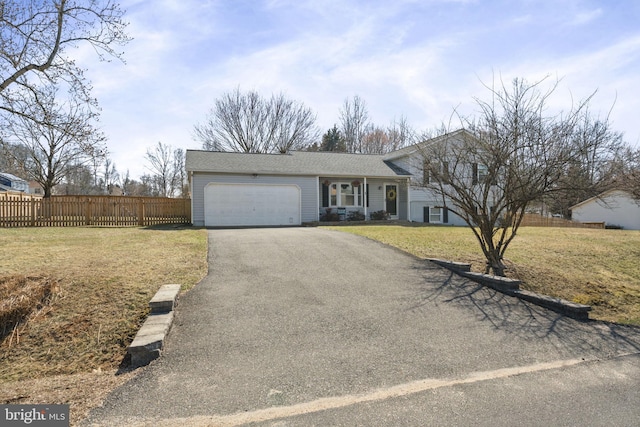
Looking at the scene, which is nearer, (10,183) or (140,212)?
(140,212)

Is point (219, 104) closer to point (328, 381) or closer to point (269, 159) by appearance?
point (269, 159)

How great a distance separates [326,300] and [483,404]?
2905 millimetres

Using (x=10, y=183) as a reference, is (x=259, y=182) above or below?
below

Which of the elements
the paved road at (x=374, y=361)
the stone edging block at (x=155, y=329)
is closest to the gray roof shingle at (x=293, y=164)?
the paved road at (x=374, y=361)

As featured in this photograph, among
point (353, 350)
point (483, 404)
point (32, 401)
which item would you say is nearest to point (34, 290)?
point (32, 401)

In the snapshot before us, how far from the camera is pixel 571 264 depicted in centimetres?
864

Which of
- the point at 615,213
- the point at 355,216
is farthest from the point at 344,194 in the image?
the point at 615,213

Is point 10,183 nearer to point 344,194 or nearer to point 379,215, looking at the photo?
point 344,194

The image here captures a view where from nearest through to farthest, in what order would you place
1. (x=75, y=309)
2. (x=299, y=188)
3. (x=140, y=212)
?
1. (x=75, y=309)
2. (x=140, y=212)
3. (x=299, y=188)

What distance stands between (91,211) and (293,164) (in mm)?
10288

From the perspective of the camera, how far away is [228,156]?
1953cm

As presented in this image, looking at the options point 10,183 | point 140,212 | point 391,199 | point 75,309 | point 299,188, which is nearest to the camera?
point 75,309

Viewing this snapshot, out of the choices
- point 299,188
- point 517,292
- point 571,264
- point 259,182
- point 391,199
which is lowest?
point 517,292

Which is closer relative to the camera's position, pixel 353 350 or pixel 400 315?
pixel 353 350
